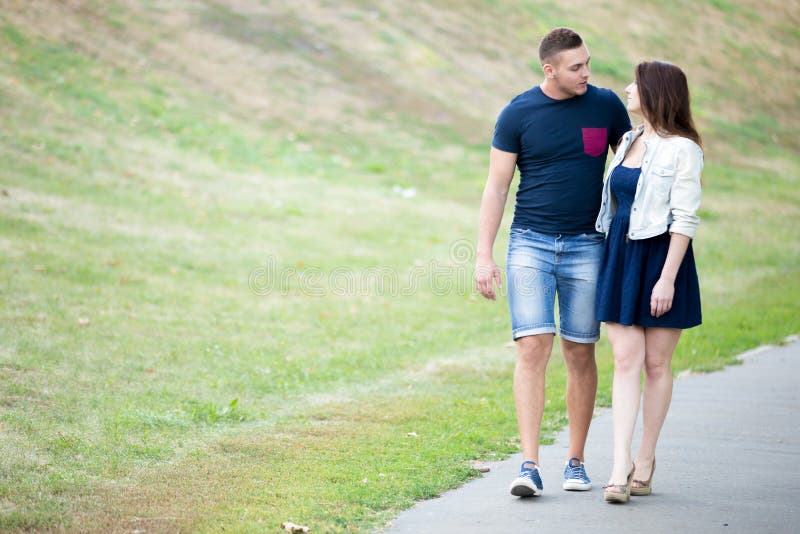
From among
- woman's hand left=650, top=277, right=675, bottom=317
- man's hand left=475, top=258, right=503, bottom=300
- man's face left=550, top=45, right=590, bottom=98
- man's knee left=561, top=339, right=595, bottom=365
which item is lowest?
man's knee left=561, top=339, right=595, bottom=365

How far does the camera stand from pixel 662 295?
511cm

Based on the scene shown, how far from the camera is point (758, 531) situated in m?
4.65

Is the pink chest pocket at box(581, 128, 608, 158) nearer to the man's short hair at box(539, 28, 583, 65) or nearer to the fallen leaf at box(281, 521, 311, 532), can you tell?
the man's short hair at box(539, 28, 583, 65)

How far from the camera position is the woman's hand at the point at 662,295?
201 inches

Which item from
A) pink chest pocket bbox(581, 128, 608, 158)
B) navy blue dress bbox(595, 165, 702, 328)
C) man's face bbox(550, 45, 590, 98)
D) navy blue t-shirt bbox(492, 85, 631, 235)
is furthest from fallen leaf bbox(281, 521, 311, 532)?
man's face bbox(550, 45, 590, 98)

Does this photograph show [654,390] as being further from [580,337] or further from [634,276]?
[634,276]

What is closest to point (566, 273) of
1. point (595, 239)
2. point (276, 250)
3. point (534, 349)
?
point (595, 239)

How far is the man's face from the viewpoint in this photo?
5.36 meters

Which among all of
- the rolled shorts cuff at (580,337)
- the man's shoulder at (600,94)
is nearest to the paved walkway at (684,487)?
the rolled shorts cuff at (580,337)

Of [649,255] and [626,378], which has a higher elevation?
[649,255]

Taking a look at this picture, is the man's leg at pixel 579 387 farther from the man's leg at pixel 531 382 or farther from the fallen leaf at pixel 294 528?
the fallen leaf at pixel 294 528

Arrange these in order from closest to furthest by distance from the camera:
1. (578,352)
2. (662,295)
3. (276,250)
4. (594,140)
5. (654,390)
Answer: (662,295) < (654,390) < (594,140) < (578,352) < (276,250)

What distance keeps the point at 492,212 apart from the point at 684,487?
1895 mm

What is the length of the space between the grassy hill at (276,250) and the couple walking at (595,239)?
3.34ft
